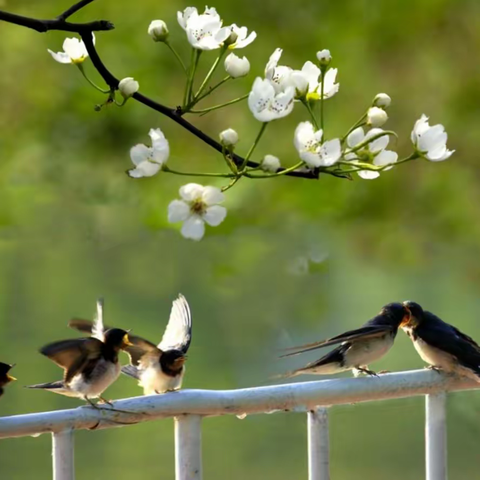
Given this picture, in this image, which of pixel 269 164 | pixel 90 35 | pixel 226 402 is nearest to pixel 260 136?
pixel 269 164

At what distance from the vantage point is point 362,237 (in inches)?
126

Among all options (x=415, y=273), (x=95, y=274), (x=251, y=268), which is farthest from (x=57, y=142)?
(x=415, y=273)

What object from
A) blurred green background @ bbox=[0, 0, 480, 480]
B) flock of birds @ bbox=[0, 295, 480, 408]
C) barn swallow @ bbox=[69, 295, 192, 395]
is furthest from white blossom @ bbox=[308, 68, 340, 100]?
blurred green background @ bbox=[0, 0, 480, 480]

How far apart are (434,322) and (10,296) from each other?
259 centimetres

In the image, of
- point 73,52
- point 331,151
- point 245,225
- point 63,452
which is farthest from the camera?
point 245,225

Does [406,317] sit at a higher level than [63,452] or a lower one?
higher

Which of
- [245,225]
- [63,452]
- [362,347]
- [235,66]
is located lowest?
[63,452]

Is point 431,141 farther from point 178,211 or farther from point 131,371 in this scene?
point 131,371

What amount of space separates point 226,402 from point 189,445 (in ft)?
0.16

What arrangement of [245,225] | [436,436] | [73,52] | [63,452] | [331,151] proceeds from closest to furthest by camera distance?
[331,151], [73,52], [63,452], [436,436], [245,225]

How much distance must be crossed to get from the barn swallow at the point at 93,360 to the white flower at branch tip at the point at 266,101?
318 mm

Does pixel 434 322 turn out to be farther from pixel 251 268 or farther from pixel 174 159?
pixel 251 268

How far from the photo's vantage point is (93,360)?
77 centimetres

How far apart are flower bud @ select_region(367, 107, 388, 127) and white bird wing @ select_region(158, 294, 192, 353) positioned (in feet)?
1.28
